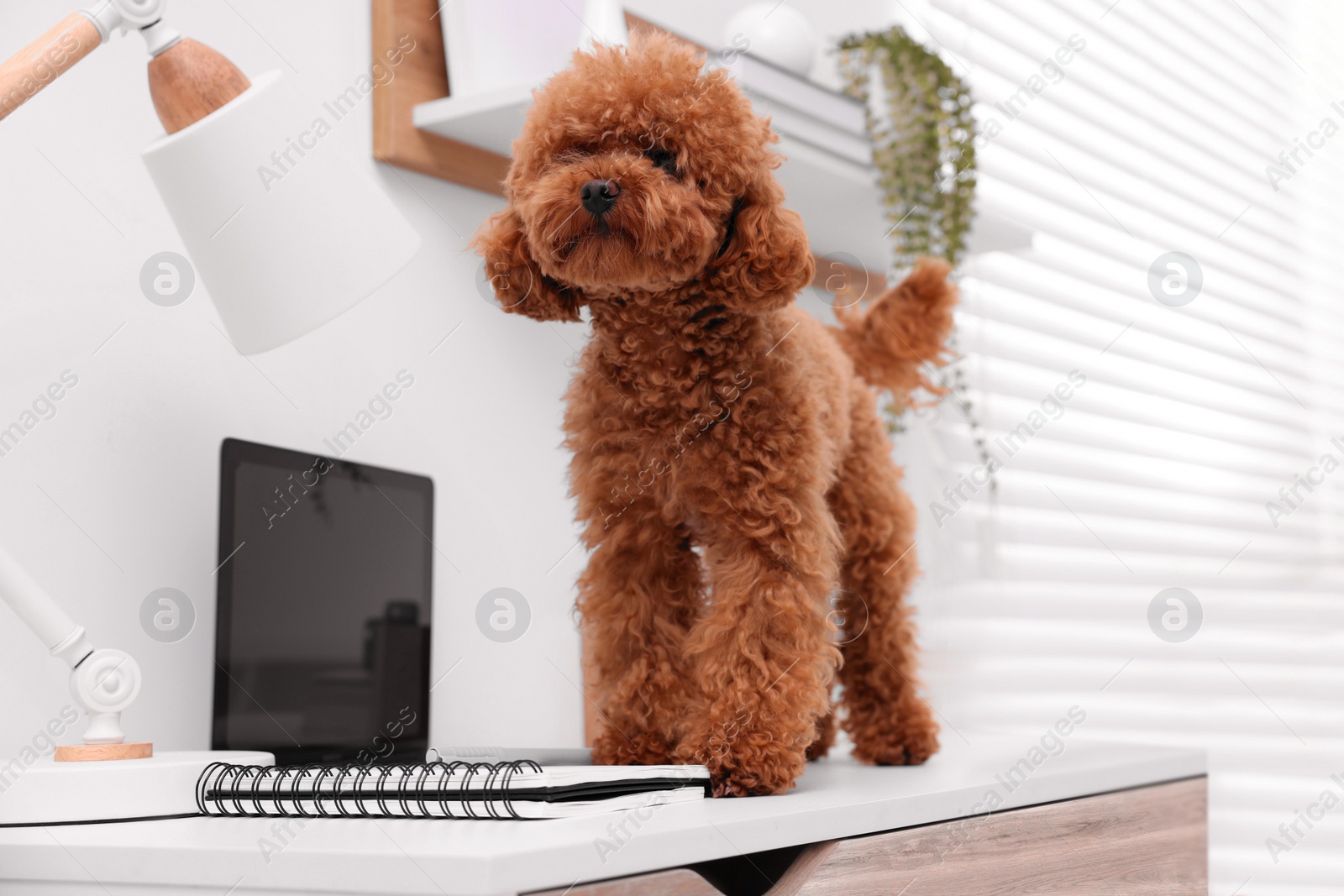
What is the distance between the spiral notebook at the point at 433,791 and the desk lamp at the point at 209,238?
2.2 inches

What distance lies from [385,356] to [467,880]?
920 millimetres

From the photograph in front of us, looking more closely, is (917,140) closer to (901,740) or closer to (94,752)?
(901,740)

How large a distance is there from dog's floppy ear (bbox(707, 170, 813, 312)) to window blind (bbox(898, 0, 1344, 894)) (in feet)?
4.35

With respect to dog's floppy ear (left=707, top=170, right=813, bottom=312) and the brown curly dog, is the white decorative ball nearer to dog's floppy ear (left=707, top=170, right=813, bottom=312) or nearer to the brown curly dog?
the brown curly dog

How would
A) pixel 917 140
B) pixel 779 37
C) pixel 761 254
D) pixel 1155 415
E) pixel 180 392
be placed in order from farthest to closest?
Result: 1. pixel 1155 415
2. pixel 917 140
3. pixel 779 37
4. pixel 180 392
5. pixel 761 254

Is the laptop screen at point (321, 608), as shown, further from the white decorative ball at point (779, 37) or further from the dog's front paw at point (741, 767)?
the white decorative ball at point (779, 37)

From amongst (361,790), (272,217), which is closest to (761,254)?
(272,217)

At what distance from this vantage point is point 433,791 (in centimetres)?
78

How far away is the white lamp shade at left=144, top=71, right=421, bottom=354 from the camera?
2.77 feet

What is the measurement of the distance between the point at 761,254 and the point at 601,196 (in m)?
0.14

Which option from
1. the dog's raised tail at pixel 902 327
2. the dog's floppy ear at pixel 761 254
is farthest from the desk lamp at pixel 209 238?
the dog's raised tail at pixel 902 327

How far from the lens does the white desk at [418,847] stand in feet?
2.03

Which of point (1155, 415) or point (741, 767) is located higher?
point (1155, 415)

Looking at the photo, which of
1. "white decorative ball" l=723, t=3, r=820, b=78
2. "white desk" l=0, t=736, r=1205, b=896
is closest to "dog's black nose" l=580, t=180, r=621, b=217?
"white desk" l=0, t=736, r=1205, b=896
